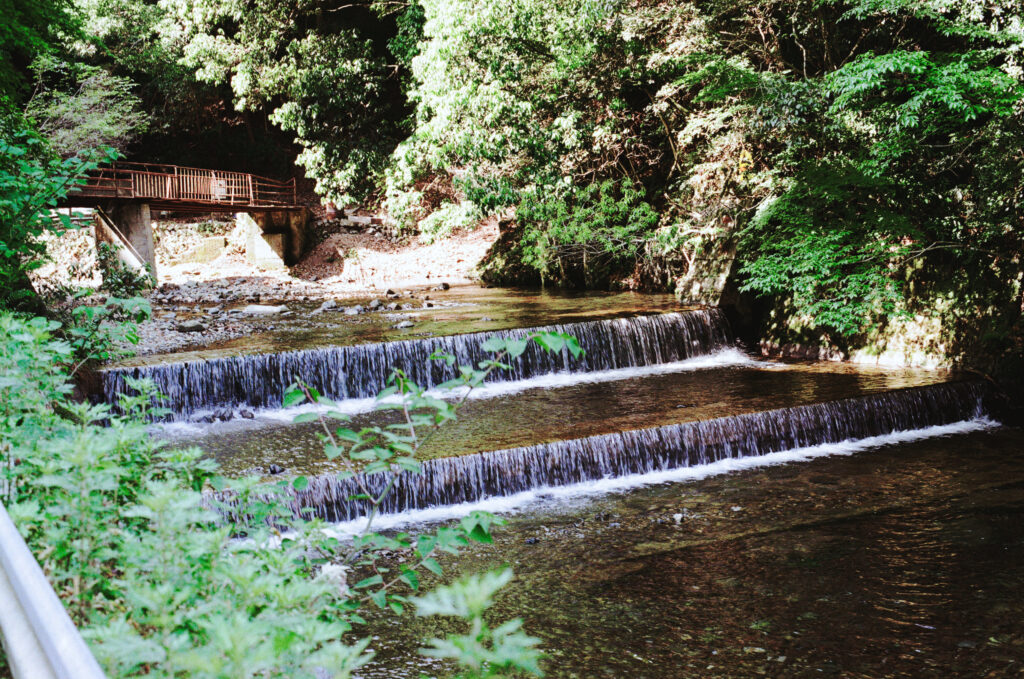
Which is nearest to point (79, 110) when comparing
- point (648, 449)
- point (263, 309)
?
point (263, 309)

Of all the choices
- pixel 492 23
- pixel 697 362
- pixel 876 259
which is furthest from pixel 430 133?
pixel 876 259

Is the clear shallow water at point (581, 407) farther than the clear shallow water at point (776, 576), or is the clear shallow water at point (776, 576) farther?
the clear shallow water at point (581, 407)

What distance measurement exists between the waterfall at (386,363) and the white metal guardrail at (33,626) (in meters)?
7.04

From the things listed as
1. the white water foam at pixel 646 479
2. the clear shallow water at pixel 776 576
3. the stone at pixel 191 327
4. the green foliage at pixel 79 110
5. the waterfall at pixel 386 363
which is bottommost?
the clear shallow water at pixel 776 576

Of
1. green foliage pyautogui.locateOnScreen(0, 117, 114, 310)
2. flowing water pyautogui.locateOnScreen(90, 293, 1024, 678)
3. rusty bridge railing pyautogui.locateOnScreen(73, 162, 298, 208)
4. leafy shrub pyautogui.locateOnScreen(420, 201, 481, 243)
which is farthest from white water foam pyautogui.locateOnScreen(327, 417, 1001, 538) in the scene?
rusty bridge railing pyautogui.locateOnScreen(73, 162, 298, 208)

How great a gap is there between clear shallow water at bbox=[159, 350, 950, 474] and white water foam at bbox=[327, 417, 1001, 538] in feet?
1.69

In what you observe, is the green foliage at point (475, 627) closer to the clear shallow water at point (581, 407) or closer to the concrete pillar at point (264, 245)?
the clear shallow water at point (581, 407)

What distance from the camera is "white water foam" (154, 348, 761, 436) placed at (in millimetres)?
9016

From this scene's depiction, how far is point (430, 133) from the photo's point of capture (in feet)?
50.0

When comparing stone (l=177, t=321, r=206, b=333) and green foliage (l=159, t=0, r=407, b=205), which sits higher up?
green foliage (l=159, t=0, r=407, b=205)

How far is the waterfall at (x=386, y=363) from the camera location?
9.68 m

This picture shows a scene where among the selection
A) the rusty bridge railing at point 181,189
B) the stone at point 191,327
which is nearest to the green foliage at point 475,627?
the stone at point 191,327

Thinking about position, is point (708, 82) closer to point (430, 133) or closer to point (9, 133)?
point (430, 133)

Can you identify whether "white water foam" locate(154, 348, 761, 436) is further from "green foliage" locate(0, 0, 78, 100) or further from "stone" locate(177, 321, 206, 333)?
"green foliage" locate(0, 0, 78, 100)
